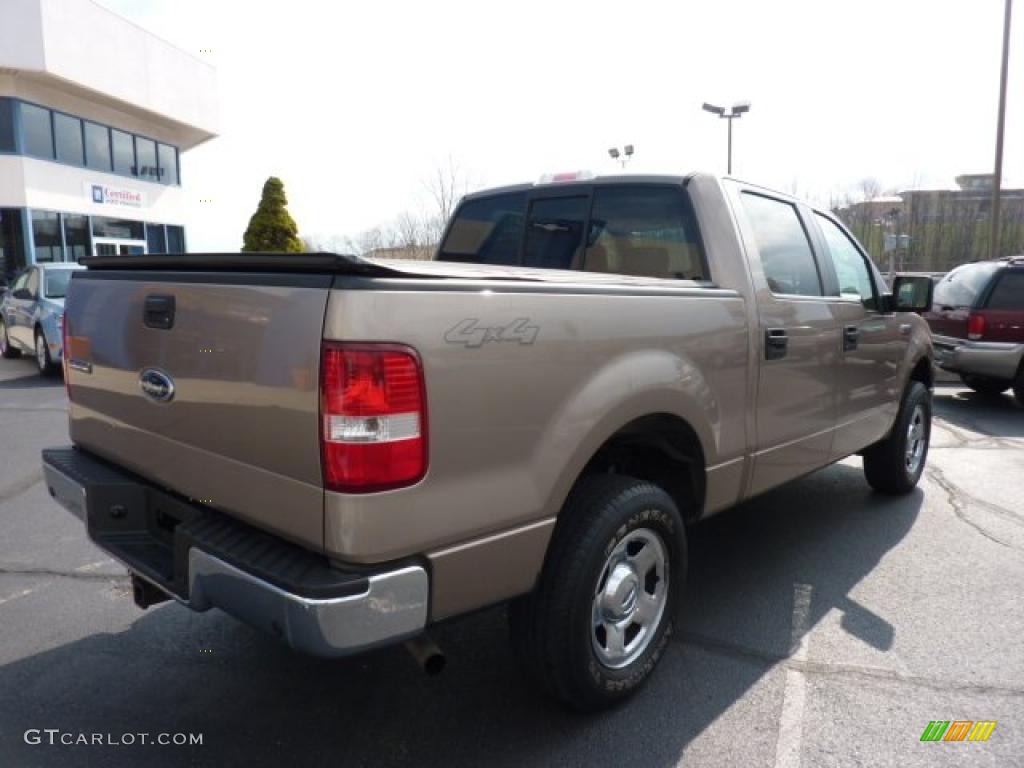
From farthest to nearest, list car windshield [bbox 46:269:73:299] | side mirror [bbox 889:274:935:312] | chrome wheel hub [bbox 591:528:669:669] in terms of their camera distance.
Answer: car windshield [bbox 46:269:73:299]
side mirror [bbox 889:274:935:312]
chrome wheel hub [bbox 591:528:669:669]

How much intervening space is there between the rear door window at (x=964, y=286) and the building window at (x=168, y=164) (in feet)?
87.6

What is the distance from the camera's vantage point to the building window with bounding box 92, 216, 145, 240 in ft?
79.4

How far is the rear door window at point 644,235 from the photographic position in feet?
11.0

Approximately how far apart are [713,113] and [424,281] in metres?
23.3

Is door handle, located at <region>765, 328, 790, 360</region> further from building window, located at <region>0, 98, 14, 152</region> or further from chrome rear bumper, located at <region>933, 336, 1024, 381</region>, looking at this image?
building window, located at <region>0, 98, 14, 152</region>

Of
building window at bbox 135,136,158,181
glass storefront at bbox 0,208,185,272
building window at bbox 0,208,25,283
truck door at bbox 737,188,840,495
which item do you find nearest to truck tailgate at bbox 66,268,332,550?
truck door at bbox 737,188,840,495

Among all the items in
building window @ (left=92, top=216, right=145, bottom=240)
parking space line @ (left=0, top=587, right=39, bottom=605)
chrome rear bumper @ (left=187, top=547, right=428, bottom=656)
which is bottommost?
parking space line @ (left=0, top=587, right=39, bottom=605)

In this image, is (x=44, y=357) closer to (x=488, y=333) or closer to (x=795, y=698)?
(x=488, y=333)

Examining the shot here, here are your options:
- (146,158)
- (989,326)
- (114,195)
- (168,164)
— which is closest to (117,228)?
(114,195)

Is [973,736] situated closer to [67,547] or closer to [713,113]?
[67,547]

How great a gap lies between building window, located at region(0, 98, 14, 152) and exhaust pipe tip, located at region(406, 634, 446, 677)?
Answer: 24.2 meters

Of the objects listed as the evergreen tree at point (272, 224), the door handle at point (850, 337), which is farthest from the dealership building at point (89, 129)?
the door handle at point (850, 337)

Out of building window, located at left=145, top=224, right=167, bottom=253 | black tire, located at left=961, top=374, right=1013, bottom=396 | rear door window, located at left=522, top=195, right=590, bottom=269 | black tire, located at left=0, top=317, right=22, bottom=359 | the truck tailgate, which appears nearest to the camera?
the truck tailgate

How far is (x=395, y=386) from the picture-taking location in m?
1.92
